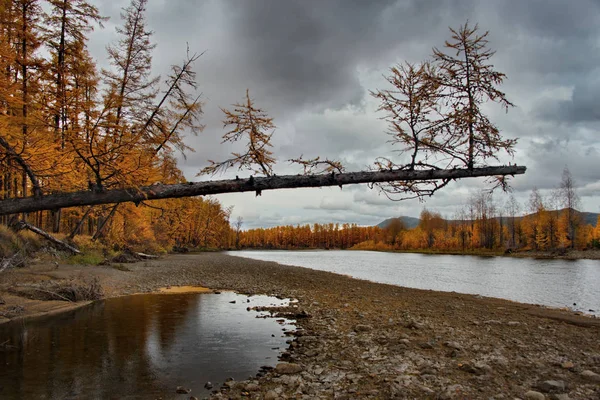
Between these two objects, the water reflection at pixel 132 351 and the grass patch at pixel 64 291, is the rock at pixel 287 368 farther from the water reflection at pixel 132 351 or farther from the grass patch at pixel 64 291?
the grass patch at pixel 64 291

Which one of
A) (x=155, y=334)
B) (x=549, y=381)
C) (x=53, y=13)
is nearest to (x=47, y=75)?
(x=53, y=13)

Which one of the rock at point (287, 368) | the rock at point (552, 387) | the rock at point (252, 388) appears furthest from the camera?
the rock at point (287, 368)

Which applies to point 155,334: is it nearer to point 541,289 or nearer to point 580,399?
point 580,399

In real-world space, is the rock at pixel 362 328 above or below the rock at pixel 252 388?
below

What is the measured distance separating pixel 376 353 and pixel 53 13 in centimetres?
2212

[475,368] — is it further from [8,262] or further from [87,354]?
[8,262]

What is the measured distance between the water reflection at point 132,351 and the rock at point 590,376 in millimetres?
5502

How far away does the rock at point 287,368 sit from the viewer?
244 inches

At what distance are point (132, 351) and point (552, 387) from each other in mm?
8142

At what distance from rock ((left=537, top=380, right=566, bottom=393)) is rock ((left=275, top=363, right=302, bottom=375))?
12.7 ft

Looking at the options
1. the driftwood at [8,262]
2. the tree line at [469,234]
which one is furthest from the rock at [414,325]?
the tree line at [469,234]

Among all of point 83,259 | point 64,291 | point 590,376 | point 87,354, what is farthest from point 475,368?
point 83,259

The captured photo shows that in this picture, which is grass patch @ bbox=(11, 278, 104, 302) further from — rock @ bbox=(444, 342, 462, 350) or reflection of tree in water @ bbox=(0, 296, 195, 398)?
rock @ bbox=(444, 342, 462, 350)

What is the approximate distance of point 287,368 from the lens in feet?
20.6
